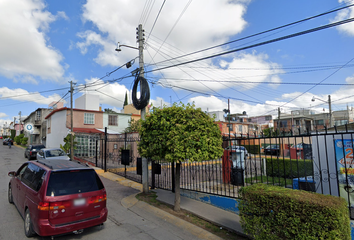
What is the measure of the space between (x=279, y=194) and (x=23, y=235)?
565cm

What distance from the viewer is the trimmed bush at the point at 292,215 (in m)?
3.15

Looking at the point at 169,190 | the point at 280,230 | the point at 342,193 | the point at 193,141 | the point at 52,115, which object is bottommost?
the point at 169,190

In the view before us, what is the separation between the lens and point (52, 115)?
2805cm

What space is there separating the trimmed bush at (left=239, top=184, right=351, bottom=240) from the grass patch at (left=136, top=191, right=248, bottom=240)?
1.01 m

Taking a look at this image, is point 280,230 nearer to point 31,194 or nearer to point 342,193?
point 342,193

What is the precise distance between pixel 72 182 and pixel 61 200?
47cm

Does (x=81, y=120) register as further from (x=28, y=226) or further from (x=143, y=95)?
(x=28, y=226)

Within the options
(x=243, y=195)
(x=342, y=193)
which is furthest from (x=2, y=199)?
(x=342, y=193)

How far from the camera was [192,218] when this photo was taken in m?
5.98

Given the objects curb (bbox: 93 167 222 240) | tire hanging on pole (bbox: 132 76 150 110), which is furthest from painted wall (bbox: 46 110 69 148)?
tire hanging on pole (bbox: 132 76 150 110)

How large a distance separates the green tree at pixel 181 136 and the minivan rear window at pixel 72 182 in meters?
1.77

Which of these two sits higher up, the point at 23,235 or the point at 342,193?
the point at 342,193

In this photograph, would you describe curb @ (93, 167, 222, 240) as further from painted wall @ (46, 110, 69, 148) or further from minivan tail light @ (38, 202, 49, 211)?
painted wall @ (46, 110, 69, 148)

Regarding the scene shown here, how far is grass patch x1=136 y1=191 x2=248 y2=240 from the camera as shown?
16.4 feet
